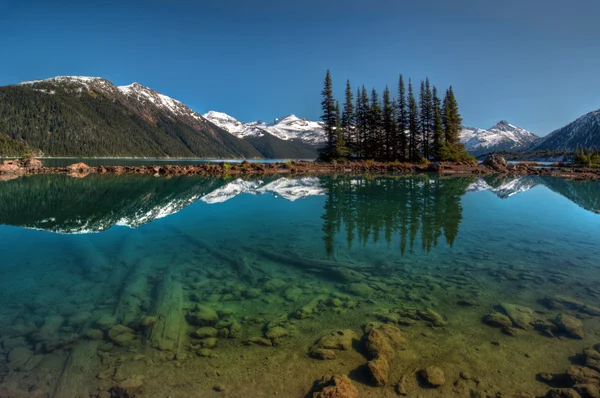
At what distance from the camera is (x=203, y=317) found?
20.6ft

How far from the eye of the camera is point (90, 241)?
1205 cm

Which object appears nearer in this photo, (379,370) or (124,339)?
(379,370)

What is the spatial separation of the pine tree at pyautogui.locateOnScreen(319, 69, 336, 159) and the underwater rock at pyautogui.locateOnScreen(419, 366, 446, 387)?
73551 millimetres

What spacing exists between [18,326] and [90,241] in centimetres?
680

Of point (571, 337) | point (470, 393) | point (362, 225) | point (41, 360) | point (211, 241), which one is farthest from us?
point (362, 225)

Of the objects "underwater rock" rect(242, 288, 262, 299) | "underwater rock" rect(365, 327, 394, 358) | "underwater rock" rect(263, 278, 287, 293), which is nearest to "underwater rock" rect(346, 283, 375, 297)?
"underwater rock" rect(263, 278, 287, 293)

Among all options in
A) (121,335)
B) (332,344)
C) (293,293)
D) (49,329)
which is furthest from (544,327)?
(49,329)

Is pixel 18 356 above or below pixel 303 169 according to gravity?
below

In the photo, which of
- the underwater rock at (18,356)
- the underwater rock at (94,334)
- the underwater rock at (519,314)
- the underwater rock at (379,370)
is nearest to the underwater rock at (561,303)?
the underwater rock at (519,314)

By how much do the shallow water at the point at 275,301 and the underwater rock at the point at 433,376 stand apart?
0.10 m

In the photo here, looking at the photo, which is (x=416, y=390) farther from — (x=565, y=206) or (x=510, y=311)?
(x=565, y=206)

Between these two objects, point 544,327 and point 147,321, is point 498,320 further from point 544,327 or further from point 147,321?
point 147,321

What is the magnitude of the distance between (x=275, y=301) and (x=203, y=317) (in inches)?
64.6

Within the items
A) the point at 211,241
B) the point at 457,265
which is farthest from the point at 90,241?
the point at 457,265
